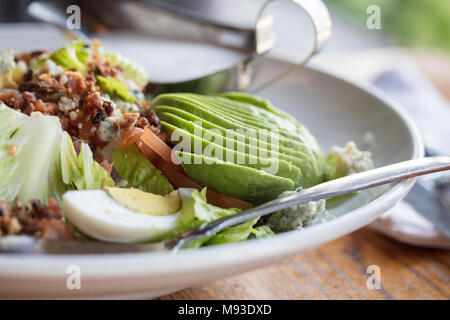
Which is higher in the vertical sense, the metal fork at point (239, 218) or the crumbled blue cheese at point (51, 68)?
the crumbled blue cheese at point (51, 68)

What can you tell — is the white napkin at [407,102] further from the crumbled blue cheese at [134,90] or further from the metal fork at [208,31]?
the crumbled blue cheese at [134,90]

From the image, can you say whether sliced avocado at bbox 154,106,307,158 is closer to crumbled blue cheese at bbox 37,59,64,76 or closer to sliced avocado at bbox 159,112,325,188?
sliced avocado at bbox 159,112,325,188

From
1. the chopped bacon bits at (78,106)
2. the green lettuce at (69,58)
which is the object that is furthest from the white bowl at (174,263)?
the green lettuce at (69,58)

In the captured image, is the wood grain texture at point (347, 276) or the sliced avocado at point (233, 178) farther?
the wood grain texture at point (347, 276)

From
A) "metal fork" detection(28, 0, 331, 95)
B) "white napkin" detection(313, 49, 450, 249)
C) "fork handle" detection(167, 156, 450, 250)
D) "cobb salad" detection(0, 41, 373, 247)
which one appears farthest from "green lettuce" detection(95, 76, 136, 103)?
"white napkin" detection(313, 49, 450, 249)

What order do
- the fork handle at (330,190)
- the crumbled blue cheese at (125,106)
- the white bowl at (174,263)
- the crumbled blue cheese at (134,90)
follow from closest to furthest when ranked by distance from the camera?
1. the white bowl at (174,263)
2. the fork handle at (330,190)
3. the crumbled blue cheese at (125,106)
4. the crumbled blue cheese at (134,90)
